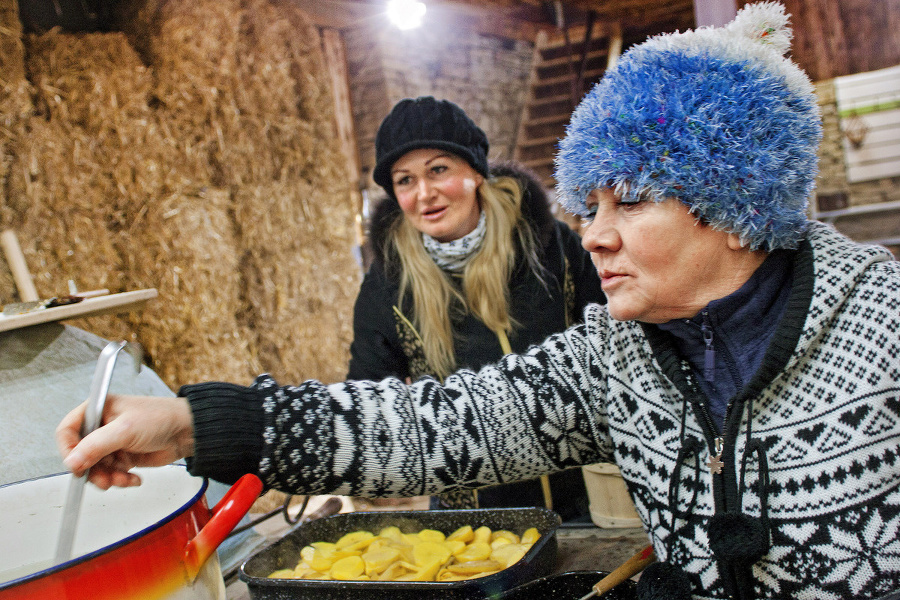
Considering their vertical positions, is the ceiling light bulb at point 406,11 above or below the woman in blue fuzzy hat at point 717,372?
above

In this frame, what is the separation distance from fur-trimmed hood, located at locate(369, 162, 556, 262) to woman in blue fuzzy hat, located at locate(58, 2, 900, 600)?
1074 mm

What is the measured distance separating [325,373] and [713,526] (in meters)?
3.02

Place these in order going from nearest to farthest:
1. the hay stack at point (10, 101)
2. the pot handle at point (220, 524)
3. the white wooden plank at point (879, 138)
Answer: the pot handle at point (220, 524) < the hay stack at point (10, 101) < the white wooden plank at point (879, 138)

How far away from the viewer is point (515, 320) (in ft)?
6.79

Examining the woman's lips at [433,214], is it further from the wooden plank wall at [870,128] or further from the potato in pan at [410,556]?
the wooden plank wall at [870,128]

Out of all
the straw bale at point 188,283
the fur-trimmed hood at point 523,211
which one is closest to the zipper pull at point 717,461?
the fur-trimmed hood at point 523,211

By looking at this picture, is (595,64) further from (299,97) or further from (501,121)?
(299,97)

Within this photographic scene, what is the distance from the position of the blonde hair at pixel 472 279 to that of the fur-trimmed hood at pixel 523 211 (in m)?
0.03

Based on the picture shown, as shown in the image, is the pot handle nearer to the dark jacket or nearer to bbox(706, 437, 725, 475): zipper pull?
bbox(706, 437, 725, 475): zipper pull

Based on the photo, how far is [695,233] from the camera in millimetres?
995

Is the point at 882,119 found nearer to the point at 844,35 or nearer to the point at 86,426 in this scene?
the point at 844,35

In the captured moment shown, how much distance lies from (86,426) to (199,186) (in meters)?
2.54

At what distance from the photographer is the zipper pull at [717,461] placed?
977mm

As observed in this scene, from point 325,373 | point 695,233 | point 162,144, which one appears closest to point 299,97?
point 162,144
